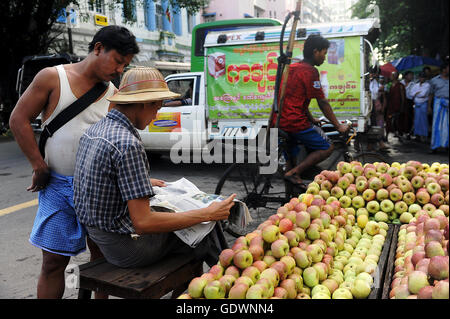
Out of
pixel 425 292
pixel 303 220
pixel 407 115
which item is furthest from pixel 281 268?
pixel 407 115

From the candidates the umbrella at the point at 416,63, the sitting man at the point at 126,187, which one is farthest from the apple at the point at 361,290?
the umbrella at the point at 416,63

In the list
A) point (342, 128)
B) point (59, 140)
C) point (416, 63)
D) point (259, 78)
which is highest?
point (416, 63)

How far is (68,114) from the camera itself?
8.11 feet

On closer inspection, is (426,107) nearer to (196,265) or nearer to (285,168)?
(285,168)

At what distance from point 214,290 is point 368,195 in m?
2.07

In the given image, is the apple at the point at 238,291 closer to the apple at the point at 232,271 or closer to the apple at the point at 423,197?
the apple at the point at 232,271

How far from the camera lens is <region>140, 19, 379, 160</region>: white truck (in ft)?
24.8

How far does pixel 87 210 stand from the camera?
2164mm

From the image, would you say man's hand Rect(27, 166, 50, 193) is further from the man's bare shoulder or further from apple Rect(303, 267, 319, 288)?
apple Rect(303, 267, 319, 288)

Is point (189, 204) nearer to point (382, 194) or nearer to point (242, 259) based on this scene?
point (242, 259)

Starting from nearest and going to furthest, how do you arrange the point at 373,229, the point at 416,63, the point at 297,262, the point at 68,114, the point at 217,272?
the point at 217,272 → the point at 297,262 → the point at 68,114 → the point at 373,229 → the point at 416,63

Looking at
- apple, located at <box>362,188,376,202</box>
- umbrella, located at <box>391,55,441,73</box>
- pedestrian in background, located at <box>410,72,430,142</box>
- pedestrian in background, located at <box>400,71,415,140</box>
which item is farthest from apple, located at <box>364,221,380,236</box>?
umbrella, located at <box>391,55,441,73</box>

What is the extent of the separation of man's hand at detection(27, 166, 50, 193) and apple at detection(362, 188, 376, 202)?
253cm
